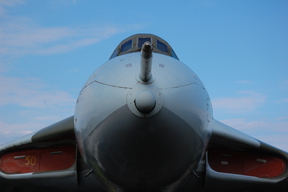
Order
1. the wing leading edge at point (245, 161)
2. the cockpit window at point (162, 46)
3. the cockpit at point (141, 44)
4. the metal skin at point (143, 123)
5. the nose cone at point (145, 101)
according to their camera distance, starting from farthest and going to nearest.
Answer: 1. the wing leading edge at point (245, 161)
2. the cockpit window at point (162, 46)
3. the cockpit at point (141, 44)
4. the metal skin at point (143, 123)
5. the nose cone at point (145, 101)

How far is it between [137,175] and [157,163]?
Answer: 29cm

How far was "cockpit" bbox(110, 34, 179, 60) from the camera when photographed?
577 centimetres

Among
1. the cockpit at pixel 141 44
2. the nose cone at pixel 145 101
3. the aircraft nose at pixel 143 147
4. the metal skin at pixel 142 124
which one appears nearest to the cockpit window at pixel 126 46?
the cockpit at pixel 141 44

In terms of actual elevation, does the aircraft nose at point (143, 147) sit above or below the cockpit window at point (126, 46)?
below

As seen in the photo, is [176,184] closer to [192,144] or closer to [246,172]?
[192,144]

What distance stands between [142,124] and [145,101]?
9.8 inches

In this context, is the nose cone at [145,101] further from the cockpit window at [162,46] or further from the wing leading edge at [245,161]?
the wing leading edge at [245,161]

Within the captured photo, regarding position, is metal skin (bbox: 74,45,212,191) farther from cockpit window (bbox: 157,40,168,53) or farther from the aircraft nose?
cockpit window (bbox: 157,40,168,53)

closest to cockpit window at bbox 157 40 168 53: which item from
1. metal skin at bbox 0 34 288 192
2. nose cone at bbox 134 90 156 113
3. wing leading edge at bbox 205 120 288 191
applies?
metal skin at bbox 0 34 288 192

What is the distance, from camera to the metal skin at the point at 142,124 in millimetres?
3320

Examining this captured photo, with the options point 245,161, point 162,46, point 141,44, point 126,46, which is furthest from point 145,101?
point 245,161

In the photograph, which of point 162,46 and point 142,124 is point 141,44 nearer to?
point 162,46

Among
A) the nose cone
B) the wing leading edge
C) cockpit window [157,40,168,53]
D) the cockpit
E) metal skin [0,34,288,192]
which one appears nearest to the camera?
the nose cone

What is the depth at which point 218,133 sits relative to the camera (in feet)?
21.2
